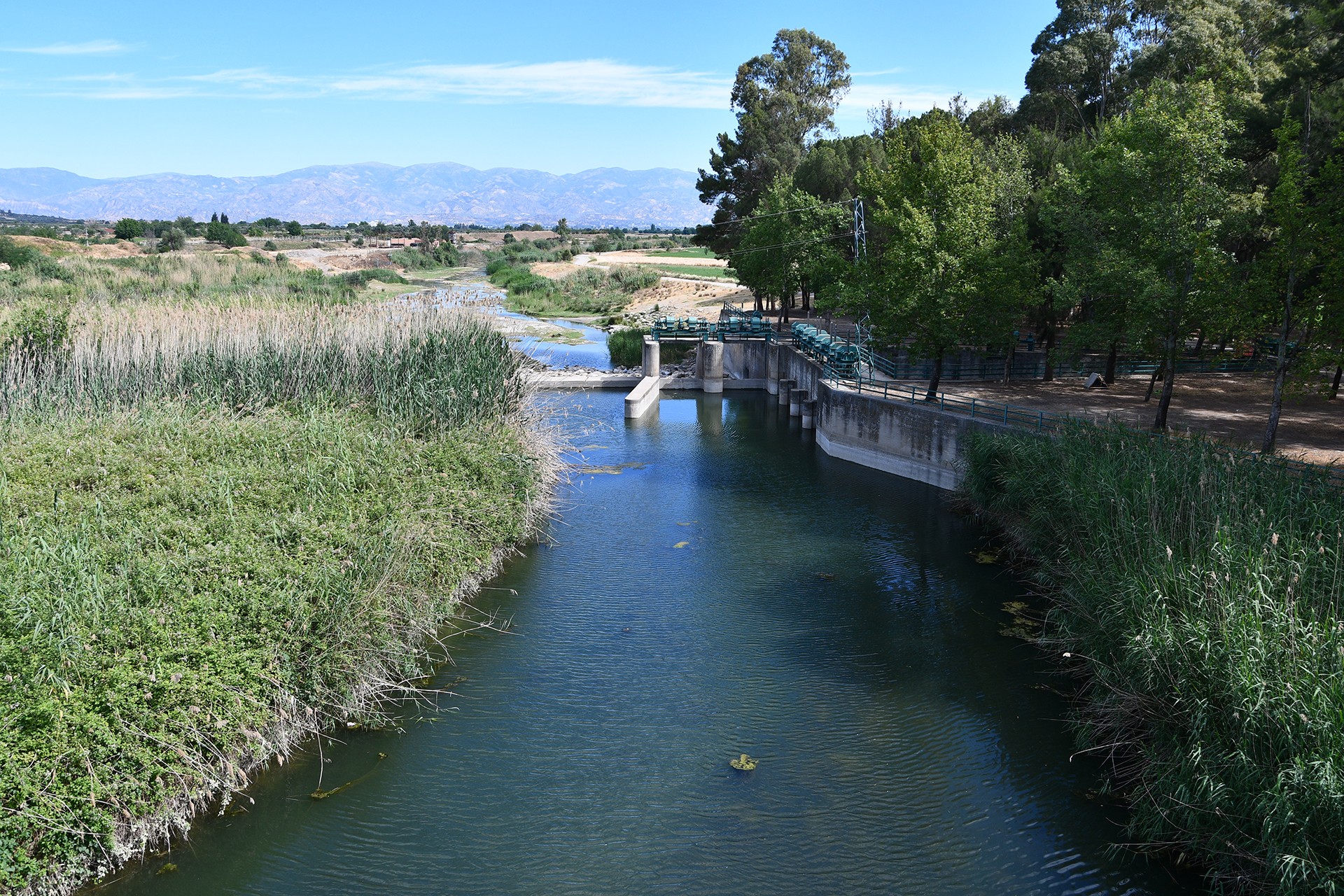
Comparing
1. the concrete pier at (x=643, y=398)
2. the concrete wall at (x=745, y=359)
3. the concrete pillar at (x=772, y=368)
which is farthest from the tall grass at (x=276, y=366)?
the concrete wall at (x=745, y=359)

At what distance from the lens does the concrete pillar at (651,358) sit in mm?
43844

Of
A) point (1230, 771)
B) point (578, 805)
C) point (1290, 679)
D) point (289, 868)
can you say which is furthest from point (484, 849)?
point (1290, 679)

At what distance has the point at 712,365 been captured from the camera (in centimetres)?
4422

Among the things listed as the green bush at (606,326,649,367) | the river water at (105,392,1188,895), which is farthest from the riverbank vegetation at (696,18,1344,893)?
Result: the green bush at (606,326,649,367)

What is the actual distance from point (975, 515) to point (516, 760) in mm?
14602

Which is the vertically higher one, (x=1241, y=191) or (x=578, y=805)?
(x=1241, y=191)

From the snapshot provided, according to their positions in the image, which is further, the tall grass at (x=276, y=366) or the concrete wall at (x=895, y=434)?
the concrete wall at (x=895, y=434)

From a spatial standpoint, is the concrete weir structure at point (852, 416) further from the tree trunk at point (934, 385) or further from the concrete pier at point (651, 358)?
the tree trunk at point (934, 385)

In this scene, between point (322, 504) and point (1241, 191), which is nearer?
point (322, 504)

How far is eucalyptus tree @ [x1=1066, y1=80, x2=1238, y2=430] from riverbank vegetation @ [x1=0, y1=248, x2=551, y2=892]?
15.7 m

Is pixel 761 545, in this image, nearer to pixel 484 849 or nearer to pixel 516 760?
pixel 516 760

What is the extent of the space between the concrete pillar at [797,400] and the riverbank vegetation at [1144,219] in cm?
444

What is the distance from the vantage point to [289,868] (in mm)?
10359

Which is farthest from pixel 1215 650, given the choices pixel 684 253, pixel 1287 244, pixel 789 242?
pixel 684 253
